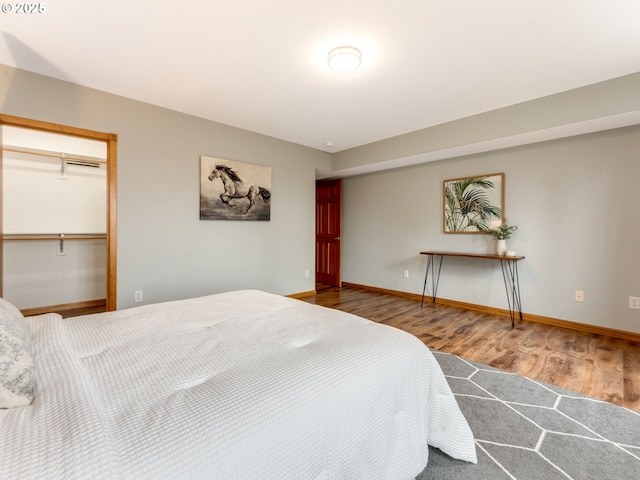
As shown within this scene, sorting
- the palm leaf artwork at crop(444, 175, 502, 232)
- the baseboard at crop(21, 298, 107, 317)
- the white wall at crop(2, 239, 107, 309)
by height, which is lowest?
the baseboard at crop(21, 298, 107, 317)

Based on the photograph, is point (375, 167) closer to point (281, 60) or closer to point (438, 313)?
point (438, 313)

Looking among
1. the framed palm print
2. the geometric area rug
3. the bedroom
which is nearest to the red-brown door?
the bedroom

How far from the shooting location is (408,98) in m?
2.85

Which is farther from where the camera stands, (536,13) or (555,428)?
(536,13)

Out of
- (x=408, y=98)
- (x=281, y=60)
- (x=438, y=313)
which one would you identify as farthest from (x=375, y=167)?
(x=281, y=60)

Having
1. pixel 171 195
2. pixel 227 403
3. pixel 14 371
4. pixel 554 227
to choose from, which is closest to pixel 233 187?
pixel 171 195

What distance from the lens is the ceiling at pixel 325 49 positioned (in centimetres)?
175

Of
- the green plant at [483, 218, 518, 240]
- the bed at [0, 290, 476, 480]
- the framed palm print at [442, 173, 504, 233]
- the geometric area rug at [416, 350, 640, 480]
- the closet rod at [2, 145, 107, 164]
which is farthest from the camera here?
the framed palm print at [442, 173, 504, 233]

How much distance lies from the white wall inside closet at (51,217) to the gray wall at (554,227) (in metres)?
4.49

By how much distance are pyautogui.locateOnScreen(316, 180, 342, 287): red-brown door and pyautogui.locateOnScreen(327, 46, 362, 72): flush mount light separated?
321 centimetres

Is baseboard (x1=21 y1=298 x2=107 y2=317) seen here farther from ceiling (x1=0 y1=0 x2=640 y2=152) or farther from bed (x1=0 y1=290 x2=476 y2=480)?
bed (x1=0 y1=290 x2=476 y2=480)

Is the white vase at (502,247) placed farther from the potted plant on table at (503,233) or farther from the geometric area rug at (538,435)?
the geometric area rug at (538,435)

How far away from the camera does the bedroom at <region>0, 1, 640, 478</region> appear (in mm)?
2645

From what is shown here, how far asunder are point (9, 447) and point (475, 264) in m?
4.31
